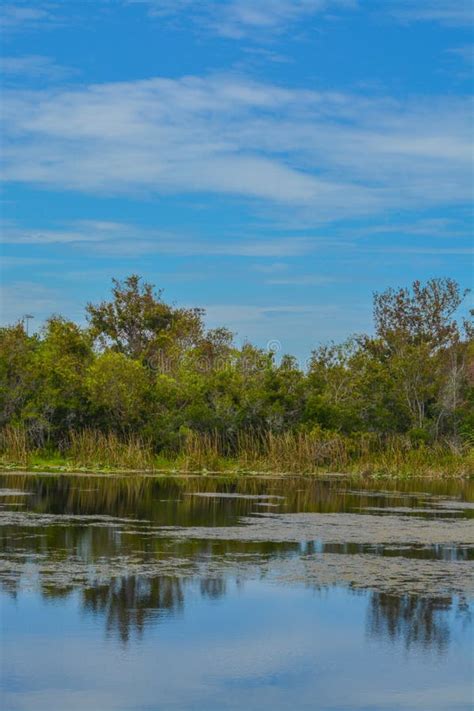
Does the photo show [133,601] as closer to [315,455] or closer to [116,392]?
[315,455]

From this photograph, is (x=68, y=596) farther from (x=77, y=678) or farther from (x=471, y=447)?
(x=471, y=447)

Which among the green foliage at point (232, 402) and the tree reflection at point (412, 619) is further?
the green foliage at point (232, 402)

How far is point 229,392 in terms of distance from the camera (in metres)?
40.9

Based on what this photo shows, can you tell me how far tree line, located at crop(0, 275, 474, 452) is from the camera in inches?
1583

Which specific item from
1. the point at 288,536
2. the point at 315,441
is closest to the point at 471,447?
the point at 315,441

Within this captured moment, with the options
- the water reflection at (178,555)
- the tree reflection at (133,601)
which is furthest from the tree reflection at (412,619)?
the tree reflection at (133,601)

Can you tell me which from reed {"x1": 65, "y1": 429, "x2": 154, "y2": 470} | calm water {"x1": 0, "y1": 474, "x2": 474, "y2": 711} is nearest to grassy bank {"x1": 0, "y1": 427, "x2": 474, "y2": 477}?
reed {"x1": 65, "y1": 429, "x2": 154, "y2": 470}

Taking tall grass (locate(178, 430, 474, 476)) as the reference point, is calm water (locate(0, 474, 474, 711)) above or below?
below

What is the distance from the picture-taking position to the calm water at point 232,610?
31.5 ft

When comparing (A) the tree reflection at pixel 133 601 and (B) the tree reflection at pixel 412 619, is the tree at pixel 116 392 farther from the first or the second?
(B) the tree reflection at pixel 412 619

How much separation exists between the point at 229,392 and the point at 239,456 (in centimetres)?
333

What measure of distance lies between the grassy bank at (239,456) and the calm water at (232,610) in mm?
13637

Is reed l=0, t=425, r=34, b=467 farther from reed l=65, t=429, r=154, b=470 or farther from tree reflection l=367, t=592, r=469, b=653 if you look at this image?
tree reflection l=367, t=592, r=469, b=653

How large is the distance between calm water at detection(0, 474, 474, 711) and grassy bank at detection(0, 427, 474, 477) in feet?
44.7
